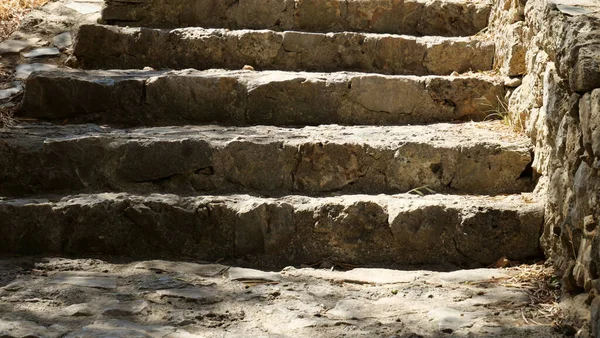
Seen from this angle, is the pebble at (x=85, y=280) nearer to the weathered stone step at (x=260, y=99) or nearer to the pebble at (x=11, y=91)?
the weathered stone step at (x=260, y=99)

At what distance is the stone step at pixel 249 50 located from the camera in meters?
4.38

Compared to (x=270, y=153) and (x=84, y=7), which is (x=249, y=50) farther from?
(x=84, y=7)

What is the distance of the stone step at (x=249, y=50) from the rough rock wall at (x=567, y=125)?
2.85 feet

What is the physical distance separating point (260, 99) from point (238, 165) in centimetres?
54

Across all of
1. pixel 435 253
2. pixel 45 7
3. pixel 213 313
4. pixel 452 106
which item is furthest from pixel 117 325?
pixel 45 7

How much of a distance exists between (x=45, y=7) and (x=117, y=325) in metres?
3.19

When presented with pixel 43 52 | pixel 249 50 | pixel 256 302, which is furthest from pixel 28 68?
pixel 256 302

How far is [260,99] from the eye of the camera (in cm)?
399

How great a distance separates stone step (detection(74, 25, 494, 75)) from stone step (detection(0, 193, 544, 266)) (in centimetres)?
127

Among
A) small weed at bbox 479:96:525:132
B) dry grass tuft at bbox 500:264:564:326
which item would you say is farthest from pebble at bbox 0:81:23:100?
dry grass tuft at bbox 500:264:564:326

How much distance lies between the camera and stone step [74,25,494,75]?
4.38 m

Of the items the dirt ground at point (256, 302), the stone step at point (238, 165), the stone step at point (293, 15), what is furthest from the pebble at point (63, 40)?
the dirt ground at point (256, 302)

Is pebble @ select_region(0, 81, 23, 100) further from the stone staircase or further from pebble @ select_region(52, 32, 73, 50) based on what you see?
pebble @ select_region(52, 32, 73, 50)

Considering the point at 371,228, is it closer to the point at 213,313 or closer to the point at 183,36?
the point at 213,313
